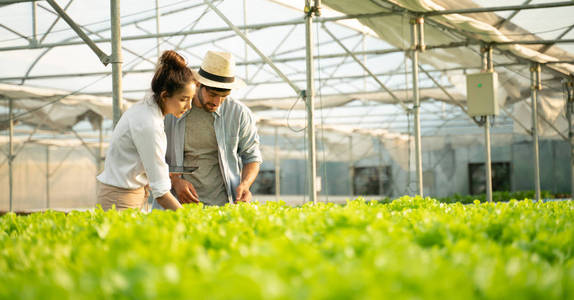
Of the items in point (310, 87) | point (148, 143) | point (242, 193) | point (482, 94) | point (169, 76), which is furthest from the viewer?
point (482, 94)

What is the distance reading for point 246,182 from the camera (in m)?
3.31

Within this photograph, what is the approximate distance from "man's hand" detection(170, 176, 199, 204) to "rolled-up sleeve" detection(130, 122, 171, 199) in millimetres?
474

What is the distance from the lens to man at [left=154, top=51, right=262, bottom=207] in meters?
3.21

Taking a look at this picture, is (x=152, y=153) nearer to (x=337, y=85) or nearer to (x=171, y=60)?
(x=171, y=60)

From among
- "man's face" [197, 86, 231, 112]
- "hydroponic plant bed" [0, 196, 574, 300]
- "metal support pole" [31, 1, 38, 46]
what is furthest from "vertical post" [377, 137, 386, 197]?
"hydroponic plant bed" [0, 196, 574, 300]

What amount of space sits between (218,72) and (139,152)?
2.86 ft

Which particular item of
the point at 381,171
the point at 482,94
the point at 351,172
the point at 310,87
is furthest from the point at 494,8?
the point at 351,172

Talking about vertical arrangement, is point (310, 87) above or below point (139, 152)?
above

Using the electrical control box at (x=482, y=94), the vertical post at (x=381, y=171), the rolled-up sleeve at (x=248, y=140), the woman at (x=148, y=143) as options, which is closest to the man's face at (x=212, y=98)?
the rolled-up sleeve at (x=248, y=140)

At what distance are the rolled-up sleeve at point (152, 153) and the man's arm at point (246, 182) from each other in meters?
0.77

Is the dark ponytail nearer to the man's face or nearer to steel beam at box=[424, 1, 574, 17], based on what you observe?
the man's face

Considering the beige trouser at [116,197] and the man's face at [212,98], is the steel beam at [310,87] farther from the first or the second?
the beige trouser at [116,197]

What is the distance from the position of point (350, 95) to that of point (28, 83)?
22.1 feet

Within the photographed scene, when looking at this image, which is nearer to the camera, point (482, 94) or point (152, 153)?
point (152, 153)
